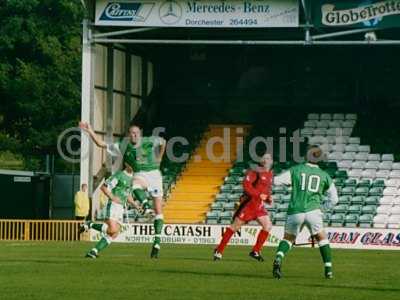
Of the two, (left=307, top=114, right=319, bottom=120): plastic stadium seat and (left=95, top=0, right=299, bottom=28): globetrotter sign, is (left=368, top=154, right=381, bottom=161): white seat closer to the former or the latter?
Answer: (left=307, top=114, right=319, bottom=120): plastic stadium seat

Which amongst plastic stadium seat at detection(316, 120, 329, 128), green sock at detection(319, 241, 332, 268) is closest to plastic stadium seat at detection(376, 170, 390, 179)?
plastic stadium seat at detection(316, 120, 329, 128)

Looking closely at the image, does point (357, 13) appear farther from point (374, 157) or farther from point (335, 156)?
point (335, 156)

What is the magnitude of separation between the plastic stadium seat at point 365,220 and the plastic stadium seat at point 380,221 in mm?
126

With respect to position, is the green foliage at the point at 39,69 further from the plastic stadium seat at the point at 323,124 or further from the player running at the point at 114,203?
the player running at the point at 114,203

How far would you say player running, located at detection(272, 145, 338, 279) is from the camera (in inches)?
716

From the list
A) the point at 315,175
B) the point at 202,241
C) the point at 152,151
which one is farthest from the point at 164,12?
the point at 315,175

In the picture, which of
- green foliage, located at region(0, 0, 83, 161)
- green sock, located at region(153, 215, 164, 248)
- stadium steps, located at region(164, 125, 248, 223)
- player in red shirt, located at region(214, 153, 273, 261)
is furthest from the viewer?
green foliage, located at region(0, 0, 83, 161)

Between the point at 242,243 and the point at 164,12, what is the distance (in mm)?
7656

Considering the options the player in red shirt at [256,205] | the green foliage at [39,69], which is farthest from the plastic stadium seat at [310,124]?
the player in red shirt at [256,205]

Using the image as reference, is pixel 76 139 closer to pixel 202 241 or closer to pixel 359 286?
pixel 202 241

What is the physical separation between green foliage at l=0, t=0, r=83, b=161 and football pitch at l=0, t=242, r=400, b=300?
1335 inches

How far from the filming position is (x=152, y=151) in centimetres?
2209

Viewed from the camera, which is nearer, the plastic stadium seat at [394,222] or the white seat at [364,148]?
the plastic stadium seat at [394,222]

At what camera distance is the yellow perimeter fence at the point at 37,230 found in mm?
38094
